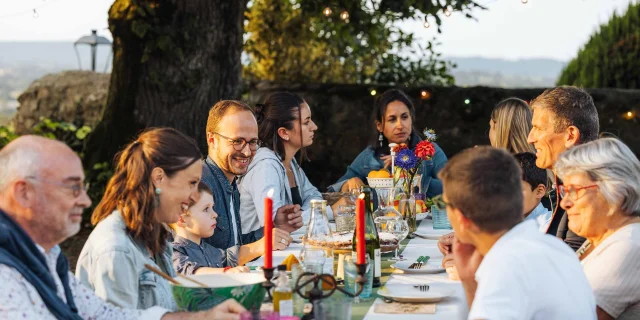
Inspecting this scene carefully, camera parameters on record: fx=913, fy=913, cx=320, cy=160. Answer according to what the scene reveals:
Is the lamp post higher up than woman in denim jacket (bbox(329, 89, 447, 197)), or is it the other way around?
the lamp post

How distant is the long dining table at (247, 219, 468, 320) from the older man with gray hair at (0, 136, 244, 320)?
94 centimetres

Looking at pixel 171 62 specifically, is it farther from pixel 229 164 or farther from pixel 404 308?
pixel 404 308

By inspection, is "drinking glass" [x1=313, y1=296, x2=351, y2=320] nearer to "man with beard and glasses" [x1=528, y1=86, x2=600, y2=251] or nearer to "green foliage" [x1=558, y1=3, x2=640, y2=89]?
"man with beard and glasses" [x1=528, y1=86, x2=600, y2=251]

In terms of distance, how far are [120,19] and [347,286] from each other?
5163mm

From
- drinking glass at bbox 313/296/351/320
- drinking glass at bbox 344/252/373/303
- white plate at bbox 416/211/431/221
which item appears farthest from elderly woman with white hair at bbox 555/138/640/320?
white plate at bbox 416/211/431/221

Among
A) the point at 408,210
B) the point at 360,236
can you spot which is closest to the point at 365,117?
the point at 408,210

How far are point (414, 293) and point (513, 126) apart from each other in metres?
2.52

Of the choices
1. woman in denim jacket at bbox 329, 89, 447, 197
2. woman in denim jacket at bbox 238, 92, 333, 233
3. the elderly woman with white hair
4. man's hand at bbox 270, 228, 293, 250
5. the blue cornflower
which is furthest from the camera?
woman in denim jacket at bbox 329, 89, 447, 197

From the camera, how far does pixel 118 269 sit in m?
2.62

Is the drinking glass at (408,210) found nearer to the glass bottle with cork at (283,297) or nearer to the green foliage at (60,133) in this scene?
the glass bottle with cork at (283,297)

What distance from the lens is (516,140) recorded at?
17.4 ft

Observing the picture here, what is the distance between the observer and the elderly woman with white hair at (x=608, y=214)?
8.96 feet

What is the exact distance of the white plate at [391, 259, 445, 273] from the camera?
3438 mm

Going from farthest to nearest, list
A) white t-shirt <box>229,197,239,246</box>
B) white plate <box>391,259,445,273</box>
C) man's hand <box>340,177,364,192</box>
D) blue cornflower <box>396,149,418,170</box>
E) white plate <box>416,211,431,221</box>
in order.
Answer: man's hand <box>340,177,364,192</box>
white plate <box>416,211,431,221</box>
blue cornflower <box>396,149,418,170</box>
white t-shirt <box>229,197,239,246</box>
white plate <box>391,259,445,273</box>
